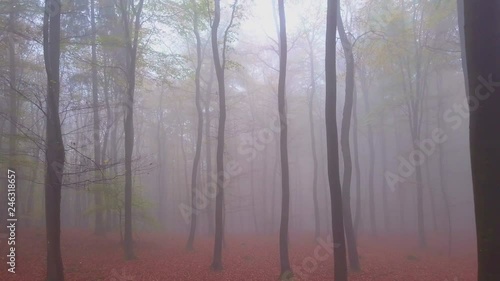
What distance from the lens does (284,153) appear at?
13.7 meters

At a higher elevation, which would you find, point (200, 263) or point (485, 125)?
point (485, 125)

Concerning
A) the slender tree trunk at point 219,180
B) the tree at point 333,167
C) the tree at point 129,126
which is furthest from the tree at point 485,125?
the tree at point 129,126

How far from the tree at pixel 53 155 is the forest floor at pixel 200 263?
96.3 inches

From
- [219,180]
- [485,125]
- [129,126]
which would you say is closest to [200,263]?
[219,180]

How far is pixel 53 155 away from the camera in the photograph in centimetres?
936

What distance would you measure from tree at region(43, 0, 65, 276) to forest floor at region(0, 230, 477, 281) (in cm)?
245

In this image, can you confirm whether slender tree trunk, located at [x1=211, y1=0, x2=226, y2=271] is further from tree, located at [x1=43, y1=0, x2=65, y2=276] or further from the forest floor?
tree, located at [x1=43, y1=0, x2=65, y2=276]

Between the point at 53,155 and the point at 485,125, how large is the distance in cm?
926

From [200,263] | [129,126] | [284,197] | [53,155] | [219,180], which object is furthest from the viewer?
[129,126]

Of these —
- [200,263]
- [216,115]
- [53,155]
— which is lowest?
[200,263]

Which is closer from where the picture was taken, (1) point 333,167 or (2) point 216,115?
(1) point 333,167

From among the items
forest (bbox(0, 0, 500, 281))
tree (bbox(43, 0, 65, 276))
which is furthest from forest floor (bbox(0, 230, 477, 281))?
tree (bbox(43, 0, 65, 276))

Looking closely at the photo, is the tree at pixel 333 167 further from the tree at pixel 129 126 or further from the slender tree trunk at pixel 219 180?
the tree at pixel 129 126

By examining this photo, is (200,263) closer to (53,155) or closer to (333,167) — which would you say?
(333,167)
